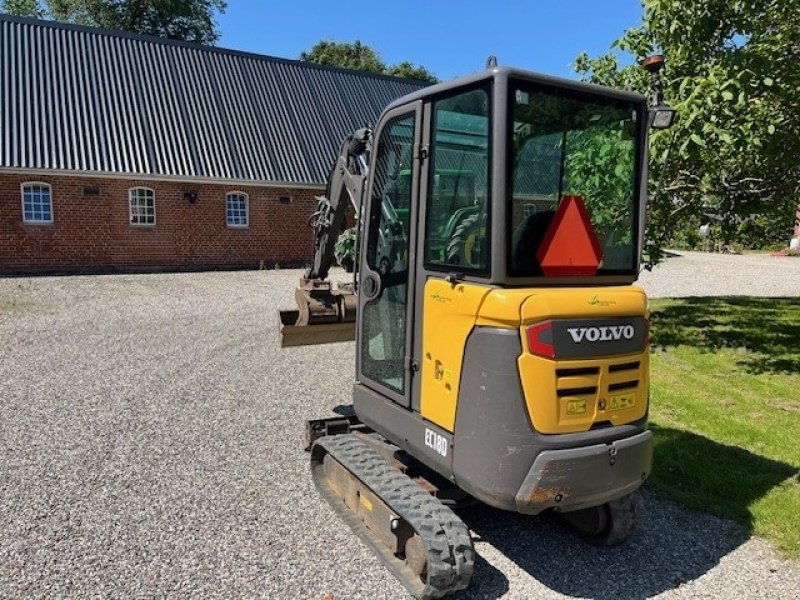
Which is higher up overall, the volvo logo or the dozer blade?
the volvo logo

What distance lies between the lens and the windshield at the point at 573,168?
3355mm

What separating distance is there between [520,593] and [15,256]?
682 inches

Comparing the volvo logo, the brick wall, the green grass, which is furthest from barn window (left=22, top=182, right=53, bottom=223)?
the volvo logo

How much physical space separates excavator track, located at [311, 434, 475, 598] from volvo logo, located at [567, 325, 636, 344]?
3.89 ft

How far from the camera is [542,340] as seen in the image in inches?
128

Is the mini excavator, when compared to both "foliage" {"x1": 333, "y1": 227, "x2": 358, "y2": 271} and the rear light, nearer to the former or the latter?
the rear light

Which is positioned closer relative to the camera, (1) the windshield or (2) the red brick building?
(1) the windshield

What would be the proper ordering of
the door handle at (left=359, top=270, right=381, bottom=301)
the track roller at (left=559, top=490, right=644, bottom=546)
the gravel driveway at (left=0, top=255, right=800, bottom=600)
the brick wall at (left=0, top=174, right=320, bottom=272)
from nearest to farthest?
the gravel driveway at (left=0, top=255, right=800, bottom=600) < the track roller at (left=559, top=490, right=644, bottom=546) < the door handle at (left=359, top=270, right=381, bottom=301) < the brick wall at (left=0, top=174, right=320, bottom=272)

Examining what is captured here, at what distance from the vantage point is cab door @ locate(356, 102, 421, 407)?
3871 mm

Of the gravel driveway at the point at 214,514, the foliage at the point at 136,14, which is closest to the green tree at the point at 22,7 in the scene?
the foliage at the point at 136,14

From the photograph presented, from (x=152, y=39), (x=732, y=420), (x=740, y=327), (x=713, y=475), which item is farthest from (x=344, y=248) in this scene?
(x=152, y=39)

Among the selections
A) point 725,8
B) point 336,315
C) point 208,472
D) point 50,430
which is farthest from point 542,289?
point 725,8

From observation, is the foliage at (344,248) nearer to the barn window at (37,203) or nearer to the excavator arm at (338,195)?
the excavator arm at (338,195)

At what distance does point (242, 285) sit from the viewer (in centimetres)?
1605
